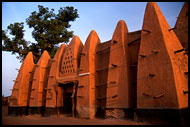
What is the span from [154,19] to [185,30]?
7.05 ft

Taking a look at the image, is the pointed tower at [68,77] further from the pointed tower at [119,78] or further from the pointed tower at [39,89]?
the pointed tower at [119,78]

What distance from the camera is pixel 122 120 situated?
9.65 meters

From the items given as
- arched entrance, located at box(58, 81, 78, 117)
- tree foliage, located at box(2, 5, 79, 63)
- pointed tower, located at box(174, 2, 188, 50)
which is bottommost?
arched entrance, located at box(58, 81, 78, 117)

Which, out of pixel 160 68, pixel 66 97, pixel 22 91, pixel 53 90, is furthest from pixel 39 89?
pixel 160 68

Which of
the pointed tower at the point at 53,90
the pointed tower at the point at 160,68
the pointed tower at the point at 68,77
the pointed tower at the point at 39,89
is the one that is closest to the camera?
the pointed tower at the point at 160,68

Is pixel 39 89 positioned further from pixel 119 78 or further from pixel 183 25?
pixel 183 25

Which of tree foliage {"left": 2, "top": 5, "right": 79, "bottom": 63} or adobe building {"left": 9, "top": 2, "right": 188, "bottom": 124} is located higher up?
tree foliage {"left": 2, "top": 5, "right": 79, "bottom": 63}

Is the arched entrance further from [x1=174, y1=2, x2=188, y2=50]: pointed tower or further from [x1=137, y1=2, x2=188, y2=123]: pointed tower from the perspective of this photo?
[x1=174, y1=2, x2=188, y2=50]: pointed tower

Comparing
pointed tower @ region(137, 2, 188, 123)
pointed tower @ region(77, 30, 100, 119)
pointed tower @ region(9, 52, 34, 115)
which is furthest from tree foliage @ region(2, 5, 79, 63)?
pointed tower @ region(137, 2, 188, 123)

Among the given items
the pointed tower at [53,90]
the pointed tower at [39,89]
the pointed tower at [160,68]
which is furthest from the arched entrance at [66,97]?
the pointed tower at [160,68]

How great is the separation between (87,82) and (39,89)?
19.9 ft

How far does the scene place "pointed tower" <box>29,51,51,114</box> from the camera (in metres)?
16.0

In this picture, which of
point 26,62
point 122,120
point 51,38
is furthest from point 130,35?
→ point 51,38

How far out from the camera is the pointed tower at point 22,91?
17.2 metres
